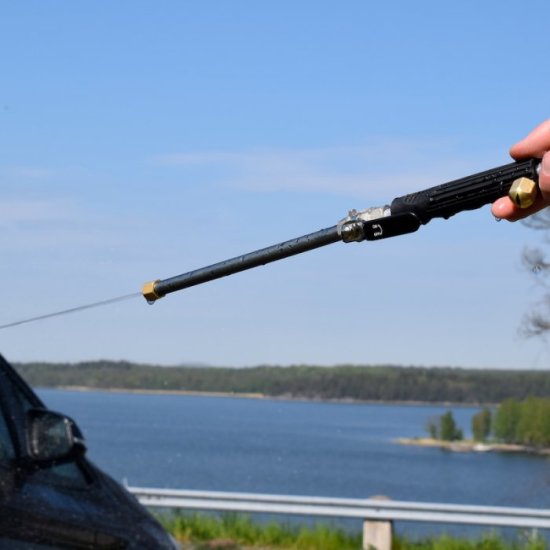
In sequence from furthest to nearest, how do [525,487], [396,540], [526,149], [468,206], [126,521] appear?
[525,487], [396,540], [126,521], [468,206], [526,149]

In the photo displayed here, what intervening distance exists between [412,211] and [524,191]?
0.38 m

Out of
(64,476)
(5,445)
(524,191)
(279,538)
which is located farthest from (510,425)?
(524,191)

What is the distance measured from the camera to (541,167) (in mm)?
2893

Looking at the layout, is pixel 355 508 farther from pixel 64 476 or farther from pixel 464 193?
pixel 464 193

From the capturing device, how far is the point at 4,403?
4367 millimetres

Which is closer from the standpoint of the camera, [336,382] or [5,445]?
[5,445]

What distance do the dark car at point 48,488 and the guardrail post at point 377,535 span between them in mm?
5857

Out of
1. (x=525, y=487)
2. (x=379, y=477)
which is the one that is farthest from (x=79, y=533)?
(x=379, y=477)

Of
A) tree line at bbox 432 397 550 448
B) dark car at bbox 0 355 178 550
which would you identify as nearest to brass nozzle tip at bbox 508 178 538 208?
dark car at bbox 0 355 178 550

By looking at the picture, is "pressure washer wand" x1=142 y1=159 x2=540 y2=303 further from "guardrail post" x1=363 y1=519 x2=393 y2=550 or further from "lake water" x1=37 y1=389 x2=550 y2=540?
"lake water" x1=37 y1=389 x2=550 y2=540

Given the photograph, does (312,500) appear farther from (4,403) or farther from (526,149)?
(526,149)

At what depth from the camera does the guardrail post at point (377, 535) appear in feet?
34.1

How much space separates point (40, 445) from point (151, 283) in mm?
786

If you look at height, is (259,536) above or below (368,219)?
below
